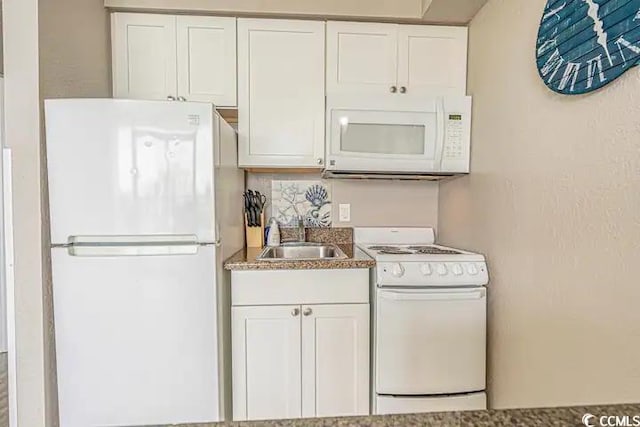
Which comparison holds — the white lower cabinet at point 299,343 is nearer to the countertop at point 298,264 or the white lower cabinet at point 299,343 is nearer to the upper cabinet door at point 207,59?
the countertop at point 298,264

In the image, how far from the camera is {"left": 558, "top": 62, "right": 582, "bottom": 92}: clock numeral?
44.9 inches

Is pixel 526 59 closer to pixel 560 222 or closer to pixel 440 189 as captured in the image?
pixel 560 222

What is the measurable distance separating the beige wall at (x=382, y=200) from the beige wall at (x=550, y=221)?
417 mm

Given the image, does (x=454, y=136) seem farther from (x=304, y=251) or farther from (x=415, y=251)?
(x=304, y=251)

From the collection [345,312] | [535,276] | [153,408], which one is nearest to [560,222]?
[535,276]

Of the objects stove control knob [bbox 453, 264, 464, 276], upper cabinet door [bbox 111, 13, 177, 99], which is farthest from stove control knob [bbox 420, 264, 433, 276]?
upper cabinet door [bbox 111, 13, 177, 99]

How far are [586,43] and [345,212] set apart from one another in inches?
58.8

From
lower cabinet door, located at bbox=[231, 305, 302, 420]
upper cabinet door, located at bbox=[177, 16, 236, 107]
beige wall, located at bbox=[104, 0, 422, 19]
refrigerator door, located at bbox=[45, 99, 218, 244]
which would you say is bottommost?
lower cabinet door, located at bbox=[231, 305, 302, 420]

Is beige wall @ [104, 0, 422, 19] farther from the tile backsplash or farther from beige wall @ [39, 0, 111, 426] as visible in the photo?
the tile backsplash

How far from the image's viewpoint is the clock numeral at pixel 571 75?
3.75ft

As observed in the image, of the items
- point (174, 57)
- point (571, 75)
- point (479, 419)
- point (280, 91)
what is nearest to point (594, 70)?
point (571, 75)

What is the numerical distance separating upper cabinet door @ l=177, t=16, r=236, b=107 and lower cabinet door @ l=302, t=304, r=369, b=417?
4.05 ft

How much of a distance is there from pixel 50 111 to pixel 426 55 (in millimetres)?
1823

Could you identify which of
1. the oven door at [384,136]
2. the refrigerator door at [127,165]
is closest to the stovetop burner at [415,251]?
the oven door at [384,136]
